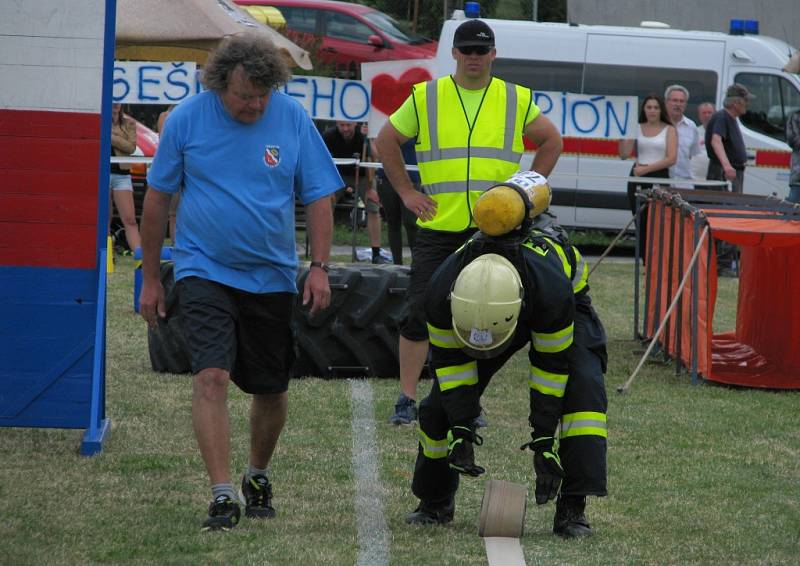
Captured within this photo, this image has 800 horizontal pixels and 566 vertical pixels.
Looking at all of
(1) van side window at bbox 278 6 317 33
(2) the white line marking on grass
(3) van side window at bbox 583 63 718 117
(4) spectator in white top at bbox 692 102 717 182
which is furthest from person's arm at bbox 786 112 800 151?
(1) van side window at bbox 278 6 317 33

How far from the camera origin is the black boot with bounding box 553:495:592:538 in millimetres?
5484

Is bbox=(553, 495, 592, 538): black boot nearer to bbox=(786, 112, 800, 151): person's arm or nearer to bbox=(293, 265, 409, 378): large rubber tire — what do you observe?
bbox=(293, 265, 409, 378): large rubber tire

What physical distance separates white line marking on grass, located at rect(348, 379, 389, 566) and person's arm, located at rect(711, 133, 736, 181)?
330 inches

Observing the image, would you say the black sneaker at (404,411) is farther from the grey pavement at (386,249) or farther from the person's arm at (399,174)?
the grey pavement at (386,249)

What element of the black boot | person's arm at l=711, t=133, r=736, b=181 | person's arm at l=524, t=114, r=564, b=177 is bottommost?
the black boot

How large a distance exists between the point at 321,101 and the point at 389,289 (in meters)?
6.39

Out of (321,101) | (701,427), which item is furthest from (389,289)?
(321,101)

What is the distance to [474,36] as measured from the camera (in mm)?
6949

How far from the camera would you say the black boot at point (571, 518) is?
18.0 feet

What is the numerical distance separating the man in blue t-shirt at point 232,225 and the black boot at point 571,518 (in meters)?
1.15

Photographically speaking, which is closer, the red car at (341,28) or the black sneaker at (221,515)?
the black sneaker at (221,515)

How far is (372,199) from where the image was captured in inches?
628

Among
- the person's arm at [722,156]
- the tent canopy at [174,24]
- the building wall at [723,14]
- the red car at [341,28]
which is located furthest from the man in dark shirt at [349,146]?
the building wall at [723,14]

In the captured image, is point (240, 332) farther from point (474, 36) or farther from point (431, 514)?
point (474, 36)
